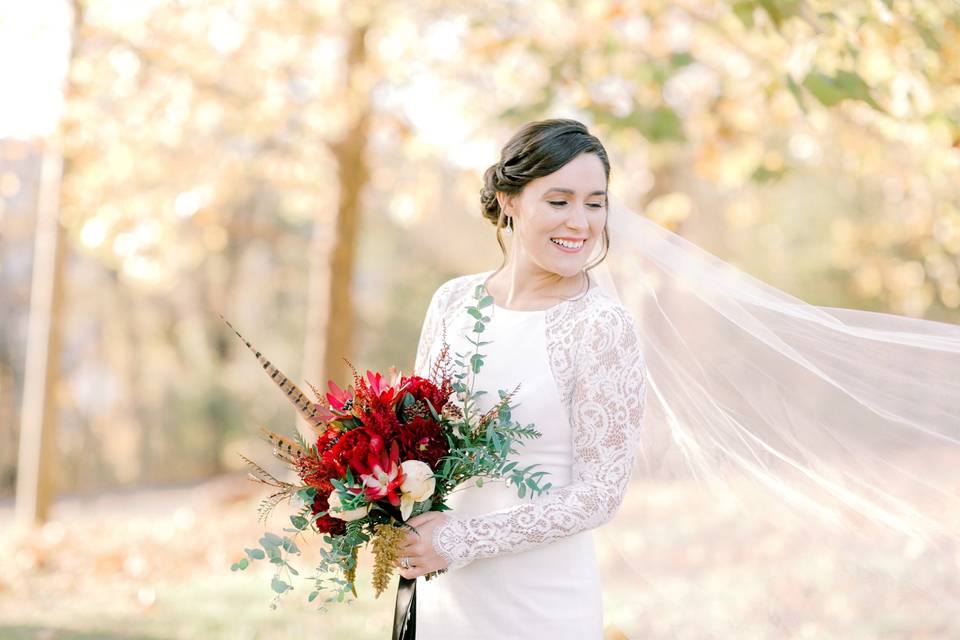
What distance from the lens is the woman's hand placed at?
2.56 m

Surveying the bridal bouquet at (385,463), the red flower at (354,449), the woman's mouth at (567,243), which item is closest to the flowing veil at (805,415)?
the woman's mouth at (567,243)

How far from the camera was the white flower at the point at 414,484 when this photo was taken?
241cm

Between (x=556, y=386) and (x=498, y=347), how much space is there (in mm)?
231

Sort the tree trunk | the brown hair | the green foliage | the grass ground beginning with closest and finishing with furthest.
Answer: the brown hair
the grass ground
the green foliage
the tree trunk

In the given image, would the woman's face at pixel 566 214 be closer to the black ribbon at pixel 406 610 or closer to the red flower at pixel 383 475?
the red flower at pixel 383 475

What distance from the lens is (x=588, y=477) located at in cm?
257

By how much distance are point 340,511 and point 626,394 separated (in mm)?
757

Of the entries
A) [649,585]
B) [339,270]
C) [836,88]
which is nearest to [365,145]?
[339,270]

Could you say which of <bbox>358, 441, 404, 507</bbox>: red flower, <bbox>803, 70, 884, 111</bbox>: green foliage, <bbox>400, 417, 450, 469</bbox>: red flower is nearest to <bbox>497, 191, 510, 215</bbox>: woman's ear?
<bbox>400, 417, 450, 469</bbox>: red flower

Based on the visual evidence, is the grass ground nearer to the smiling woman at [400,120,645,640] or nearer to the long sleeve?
the smiling woman at [400,120,645,640]

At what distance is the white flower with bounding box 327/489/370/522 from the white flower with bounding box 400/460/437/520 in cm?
10

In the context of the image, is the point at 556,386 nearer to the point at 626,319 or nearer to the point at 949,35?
the point at 626,319

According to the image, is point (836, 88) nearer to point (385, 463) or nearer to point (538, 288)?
A: point (538, 288)

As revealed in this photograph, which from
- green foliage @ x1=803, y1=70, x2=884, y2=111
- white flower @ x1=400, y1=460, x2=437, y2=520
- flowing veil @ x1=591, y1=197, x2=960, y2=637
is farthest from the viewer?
green foliage @ x1=803, y1=70, x2=884, y2=111
